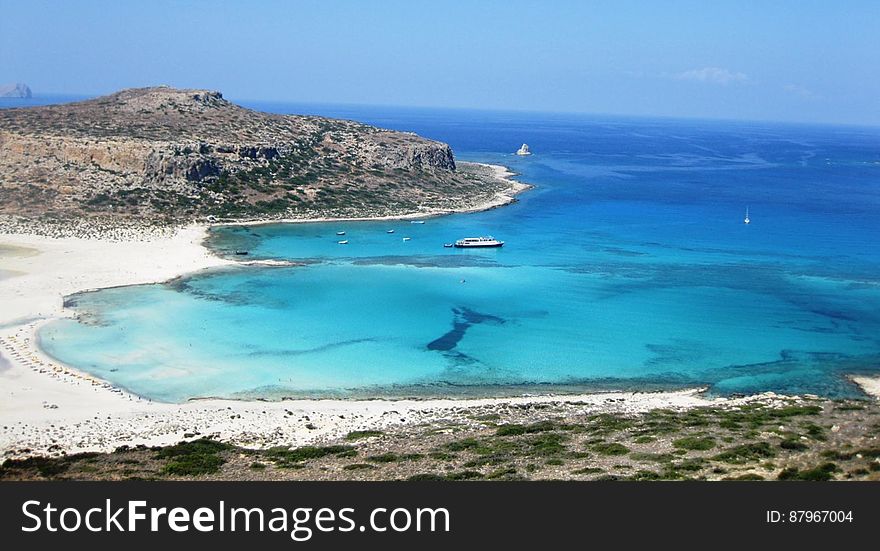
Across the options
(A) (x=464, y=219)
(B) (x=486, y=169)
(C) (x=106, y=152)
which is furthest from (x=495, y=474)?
(B) (x=486, y=169)

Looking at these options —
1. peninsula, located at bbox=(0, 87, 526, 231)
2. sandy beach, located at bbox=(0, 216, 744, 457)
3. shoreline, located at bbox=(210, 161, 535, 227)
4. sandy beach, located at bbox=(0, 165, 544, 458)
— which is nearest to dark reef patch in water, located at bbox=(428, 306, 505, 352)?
sandy beach, located at bbox=(0, 216, 744, 457)

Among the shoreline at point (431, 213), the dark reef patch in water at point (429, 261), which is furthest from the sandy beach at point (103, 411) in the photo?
the shoreline at point (431, 213)

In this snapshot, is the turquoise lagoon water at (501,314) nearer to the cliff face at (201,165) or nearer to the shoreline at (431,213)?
the shoreline at (431,213)

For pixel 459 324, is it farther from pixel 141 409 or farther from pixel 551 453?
pixel 551 453

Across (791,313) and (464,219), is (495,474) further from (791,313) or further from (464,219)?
(464,219)

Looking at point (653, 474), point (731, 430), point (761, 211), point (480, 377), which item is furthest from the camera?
point (761, 211)
